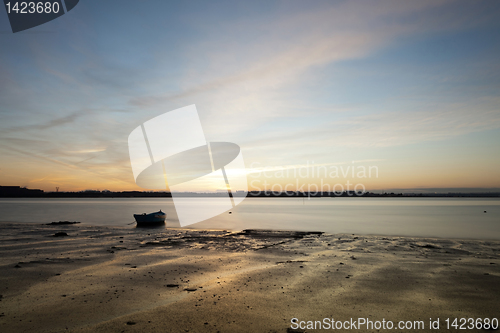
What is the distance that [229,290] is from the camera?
805 cm

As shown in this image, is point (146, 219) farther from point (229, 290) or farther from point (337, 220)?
point (337, 220)

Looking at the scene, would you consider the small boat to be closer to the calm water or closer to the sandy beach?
the calm water

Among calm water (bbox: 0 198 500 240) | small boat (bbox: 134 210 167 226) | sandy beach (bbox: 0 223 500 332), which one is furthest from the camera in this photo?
small boat (bbox: 134 210 167 226)

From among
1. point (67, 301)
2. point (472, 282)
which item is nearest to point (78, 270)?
point (67, 301)

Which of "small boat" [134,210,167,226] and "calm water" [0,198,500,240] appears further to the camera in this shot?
"small boat" [134,210,167,226]

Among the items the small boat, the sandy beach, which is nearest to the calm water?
the small boat

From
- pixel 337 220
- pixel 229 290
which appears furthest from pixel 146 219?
pixel 337 220

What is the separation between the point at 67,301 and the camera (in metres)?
7.04

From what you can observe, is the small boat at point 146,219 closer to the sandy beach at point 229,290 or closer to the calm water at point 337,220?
the calm water at point 337,220

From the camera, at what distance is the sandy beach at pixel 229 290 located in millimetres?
6023

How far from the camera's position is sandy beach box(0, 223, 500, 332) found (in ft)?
19.8

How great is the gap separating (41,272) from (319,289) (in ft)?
33.9

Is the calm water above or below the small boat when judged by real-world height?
below

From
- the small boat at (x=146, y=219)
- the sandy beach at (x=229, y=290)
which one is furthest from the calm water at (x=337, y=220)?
the sandy beach at (x=229, y=290)
